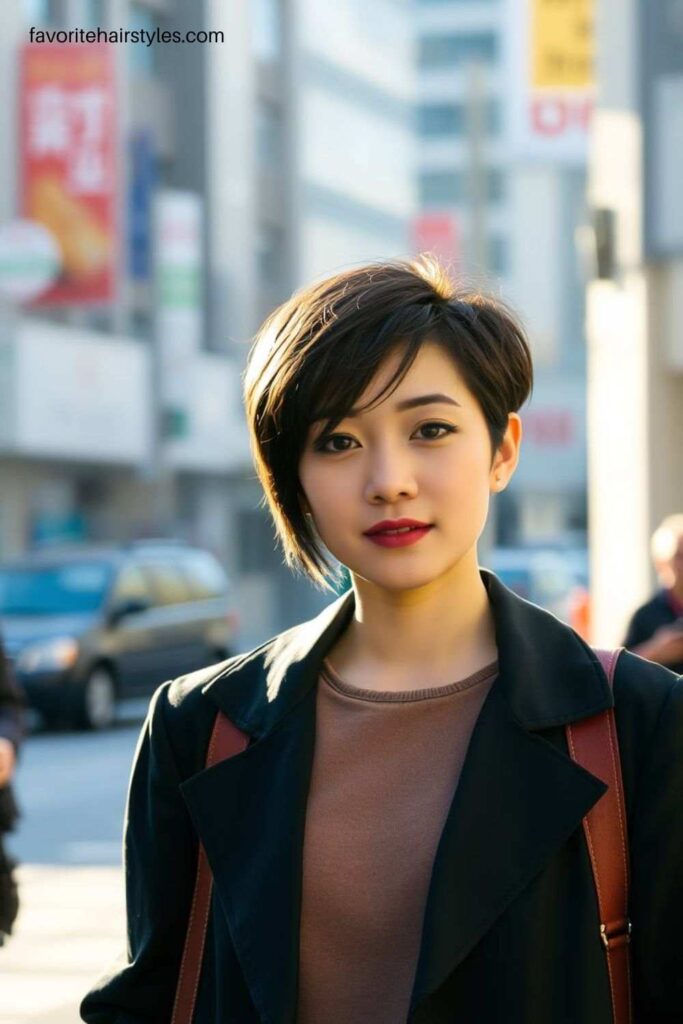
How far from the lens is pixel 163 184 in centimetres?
4225

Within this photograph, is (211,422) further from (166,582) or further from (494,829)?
(494,829)

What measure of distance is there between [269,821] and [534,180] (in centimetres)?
8073

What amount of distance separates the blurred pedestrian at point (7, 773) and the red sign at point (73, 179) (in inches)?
987

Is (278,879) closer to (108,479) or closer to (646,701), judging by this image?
(646,701)

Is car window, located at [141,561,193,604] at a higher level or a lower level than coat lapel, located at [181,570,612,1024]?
lower

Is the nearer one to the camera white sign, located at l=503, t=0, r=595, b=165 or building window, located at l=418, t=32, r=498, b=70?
white sign, located at l=503, t=0, r=595, b=165

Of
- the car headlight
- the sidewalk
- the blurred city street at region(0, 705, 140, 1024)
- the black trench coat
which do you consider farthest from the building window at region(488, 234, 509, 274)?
the black trench coat

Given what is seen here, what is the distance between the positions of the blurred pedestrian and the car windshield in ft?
47.8

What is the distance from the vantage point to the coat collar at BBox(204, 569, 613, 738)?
256 cm

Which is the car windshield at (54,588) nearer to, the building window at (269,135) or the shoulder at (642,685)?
the shoulder at (642,685)

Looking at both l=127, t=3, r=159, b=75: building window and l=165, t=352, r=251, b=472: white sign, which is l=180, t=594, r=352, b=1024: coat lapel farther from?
l=127, t=3, r=159, b=75: building window

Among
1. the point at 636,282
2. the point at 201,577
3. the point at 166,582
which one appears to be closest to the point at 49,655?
the point at 166,582

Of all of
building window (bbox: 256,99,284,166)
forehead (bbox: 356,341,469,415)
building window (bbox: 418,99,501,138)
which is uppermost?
building window (bbox: 418,99,501,138)

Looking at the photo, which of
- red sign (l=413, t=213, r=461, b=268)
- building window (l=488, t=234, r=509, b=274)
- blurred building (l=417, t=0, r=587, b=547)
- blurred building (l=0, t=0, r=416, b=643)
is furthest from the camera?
building window (l=488, t=234, r=509, b=274)
